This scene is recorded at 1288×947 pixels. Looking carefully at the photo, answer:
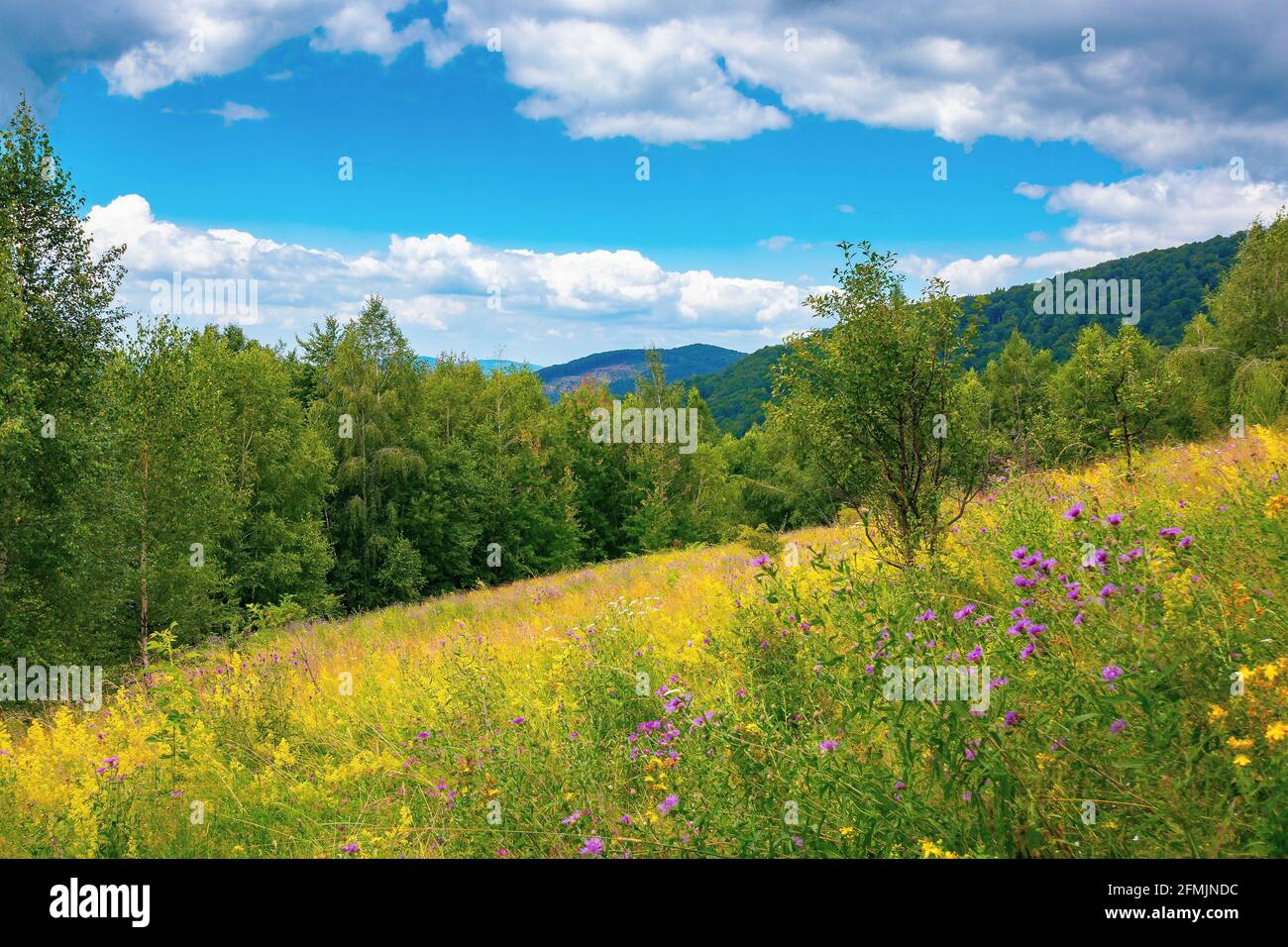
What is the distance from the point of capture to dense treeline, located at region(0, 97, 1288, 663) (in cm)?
841

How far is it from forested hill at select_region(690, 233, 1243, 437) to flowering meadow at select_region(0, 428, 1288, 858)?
81.9 m

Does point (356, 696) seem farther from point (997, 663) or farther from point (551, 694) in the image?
point (997, 663)

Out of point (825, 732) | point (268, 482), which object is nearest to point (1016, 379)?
point (268, 482)

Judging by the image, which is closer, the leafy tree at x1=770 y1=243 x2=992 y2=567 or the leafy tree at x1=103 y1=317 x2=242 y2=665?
the leafy tree at x1=770 y1=243 x2=992 y2=567

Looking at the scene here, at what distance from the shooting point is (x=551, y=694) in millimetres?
6133

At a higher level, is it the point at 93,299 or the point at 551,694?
the point at 93,299

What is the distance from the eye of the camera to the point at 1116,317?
114062 mm

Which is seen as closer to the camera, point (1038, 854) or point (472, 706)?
point (1038, 854)

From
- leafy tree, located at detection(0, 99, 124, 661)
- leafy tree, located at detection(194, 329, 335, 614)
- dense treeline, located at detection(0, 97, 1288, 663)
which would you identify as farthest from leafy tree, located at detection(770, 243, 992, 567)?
leafy tree, located at detection(194, 329, 335, 614)

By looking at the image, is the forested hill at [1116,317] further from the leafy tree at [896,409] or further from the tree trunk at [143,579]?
the leafy tree at [896,409]

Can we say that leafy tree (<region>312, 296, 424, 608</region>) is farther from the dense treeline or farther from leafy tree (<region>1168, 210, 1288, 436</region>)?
leafy tree (<region>1168, 210, 1288, 436</region>)

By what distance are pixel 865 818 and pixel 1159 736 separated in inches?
38.7

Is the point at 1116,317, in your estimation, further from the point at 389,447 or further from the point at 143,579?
the point at 143,579
